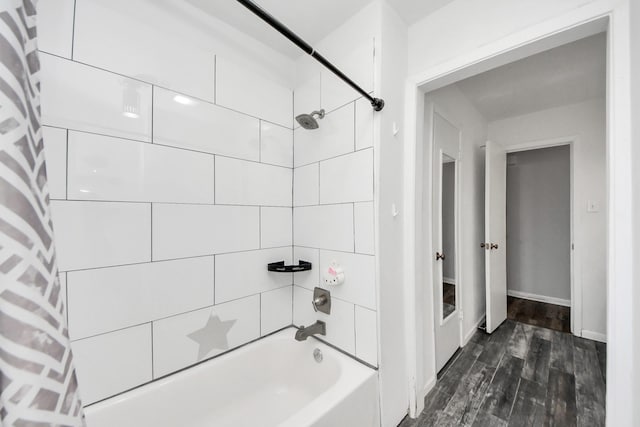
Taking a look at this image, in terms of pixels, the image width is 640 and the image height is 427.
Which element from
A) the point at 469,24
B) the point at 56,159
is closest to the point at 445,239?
the point at 469,24

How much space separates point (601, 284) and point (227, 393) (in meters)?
3.35

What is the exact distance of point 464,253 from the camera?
215cm

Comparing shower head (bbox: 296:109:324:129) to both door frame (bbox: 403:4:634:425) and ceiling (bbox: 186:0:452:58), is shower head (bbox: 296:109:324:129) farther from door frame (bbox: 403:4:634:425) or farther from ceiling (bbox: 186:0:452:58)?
door frame (bbox: 403:4:634:425)

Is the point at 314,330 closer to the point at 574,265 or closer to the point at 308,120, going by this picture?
the point at 308,120

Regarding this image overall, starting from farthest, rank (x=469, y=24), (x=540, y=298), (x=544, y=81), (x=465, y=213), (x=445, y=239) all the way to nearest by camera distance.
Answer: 1. (x=540, y=298)
2. (x=465, y=213)
3. (x=544, y=81)
4. (x=445, y=239)
5. (x=469, y=24)

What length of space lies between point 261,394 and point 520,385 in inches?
68.9

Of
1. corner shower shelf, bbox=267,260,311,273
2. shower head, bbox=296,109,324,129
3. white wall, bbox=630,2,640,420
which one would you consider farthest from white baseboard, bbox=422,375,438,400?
shower head, bbox=296,109,324,129

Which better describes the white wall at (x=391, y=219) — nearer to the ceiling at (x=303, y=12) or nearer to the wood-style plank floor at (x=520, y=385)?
the ceiling at (x=303, y=12)

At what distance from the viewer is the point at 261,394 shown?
136 cm

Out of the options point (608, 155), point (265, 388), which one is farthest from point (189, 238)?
point (608, 155)

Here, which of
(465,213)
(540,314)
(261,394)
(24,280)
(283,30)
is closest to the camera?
(24,280)

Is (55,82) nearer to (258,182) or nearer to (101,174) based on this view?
(101,174)

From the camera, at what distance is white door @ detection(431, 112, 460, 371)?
172 cm

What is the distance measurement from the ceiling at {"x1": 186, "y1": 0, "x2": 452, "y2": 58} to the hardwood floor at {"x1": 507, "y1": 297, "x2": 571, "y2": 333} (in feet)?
10.5
